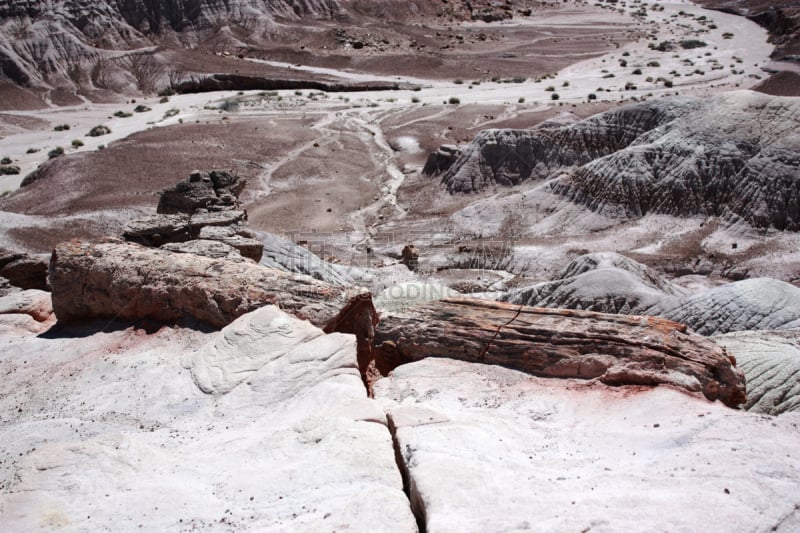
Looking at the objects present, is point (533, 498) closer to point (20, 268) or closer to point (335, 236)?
point (20, 268)

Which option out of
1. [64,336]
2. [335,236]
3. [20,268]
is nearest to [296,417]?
[64,336]

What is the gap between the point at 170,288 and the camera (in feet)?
29.8

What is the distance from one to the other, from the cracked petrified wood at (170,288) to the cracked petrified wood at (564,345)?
71cm

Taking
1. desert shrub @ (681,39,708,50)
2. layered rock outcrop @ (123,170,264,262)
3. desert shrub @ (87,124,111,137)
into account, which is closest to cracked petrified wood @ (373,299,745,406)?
layered rock outcrop @ (123,170,264,262)

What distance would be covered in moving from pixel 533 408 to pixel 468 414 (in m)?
0.88

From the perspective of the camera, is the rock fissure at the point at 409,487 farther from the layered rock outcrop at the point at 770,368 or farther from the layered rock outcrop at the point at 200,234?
the layered rock outcrop at the point at 200,234

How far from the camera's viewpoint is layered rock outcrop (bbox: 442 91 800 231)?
20.4 meters

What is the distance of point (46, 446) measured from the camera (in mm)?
5781

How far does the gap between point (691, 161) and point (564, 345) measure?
16627 millimetres

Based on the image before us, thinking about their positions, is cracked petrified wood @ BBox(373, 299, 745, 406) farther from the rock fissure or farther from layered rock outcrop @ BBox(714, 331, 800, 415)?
the rock fissure

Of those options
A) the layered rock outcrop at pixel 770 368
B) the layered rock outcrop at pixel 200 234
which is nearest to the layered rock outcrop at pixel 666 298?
the layered rock outcrop at pixel 770 368

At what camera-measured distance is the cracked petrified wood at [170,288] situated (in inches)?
338

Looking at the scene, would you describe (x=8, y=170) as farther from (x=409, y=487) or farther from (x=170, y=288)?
(x=409, y=487)

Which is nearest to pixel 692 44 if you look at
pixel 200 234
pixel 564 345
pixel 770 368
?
pixel 770 368
